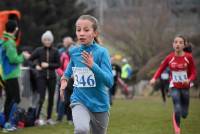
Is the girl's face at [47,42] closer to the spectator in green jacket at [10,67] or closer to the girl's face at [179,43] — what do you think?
the spectator in green jacket at [10,67]

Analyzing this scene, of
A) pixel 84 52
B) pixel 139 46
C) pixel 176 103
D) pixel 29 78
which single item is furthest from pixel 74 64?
pixel 139 46

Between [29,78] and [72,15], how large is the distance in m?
24.0

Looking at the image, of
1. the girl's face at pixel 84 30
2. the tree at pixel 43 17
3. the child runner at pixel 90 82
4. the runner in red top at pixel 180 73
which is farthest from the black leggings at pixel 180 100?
the tree at pixel 43 17

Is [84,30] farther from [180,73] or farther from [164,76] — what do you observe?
[164,76]

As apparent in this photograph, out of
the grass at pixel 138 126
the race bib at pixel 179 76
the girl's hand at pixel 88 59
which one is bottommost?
the grass at pixel 138 126

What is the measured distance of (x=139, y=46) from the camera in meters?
44.4

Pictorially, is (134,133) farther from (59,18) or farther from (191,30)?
(191,30)

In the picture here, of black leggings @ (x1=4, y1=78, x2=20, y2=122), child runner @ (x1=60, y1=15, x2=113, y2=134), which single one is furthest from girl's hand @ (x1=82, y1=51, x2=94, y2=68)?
black leggings @ (x1=4, y1=78, x2=20, y2=122)

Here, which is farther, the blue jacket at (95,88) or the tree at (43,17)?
the tree at (43,17)

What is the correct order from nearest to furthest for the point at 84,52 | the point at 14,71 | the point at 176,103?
the point at 84,52 → the point at 176,103 → the point at 14,71

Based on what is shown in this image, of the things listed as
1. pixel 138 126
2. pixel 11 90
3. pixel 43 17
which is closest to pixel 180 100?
pixel 138 126

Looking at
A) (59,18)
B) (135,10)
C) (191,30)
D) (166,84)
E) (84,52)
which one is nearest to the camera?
(84,52)

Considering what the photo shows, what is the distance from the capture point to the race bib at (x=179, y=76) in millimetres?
11078

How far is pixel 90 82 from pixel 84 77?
10cm
